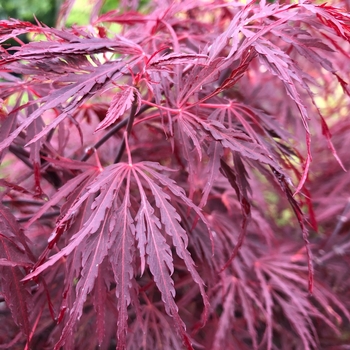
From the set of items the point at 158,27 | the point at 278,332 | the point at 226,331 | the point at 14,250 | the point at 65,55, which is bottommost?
the point at 278,332

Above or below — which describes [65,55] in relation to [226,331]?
above

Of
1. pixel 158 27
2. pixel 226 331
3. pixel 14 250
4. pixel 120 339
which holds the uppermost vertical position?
pixel 158 27

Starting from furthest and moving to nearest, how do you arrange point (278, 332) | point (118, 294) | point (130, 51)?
point (278, 332) < point (130, 51) < point (118, 294)

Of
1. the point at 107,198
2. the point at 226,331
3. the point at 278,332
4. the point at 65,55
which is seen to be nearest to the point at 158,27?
the point at 65,55

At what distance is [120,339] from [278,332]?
2.96 ft

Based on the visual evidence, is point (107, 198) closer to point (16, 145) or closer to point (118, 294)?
point (118, 294)

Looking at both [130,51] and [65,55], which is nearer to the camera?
[65,55]

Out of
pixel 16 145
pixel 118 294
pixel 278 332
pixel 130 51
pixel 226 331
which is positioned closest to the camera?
pixel 118 294

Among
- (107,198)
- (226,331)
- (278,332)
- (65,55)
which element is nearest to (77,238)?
(107,198)

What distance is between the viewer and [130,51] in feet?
2.24

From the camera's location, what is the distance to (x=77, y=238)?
0.52 metres

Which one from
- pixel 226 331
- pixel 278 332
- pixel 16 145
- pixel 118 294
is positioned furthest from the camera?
pixel 278 332

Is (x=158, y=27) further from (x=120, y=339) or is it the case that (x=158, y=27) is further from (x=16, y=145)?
(x=120, y=339)

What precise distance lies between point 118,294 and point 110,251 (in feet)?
0.27
